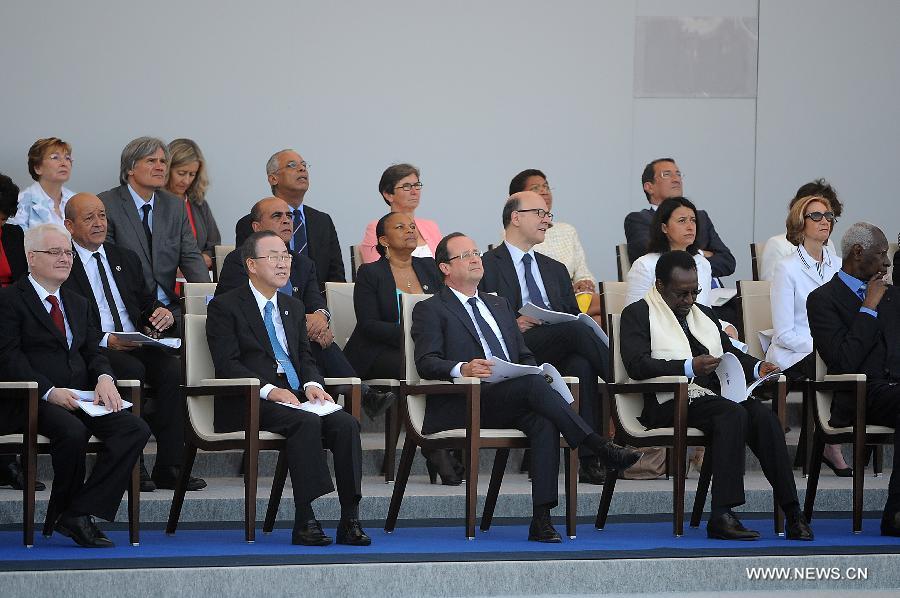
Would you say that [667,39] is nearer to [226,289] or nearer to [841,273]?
[841,273]

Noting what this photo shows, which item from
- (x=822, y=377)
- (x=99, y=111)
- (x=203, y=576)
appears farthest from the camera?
(x=99, y=111)

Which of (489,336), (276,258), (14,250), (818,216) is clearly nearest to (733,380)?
(489,336)

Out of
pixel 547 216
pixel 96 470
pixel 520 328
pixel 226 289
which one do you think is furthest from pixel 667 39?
pixel 96 470

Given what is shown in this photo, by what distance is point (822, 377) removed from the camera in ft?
18.6

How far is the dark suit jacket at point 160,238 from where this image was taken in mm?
6559

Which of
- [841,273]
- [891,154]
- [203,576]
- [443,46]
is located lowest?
[203,576]

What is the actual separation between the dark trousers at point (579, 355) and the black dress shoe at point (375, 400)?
69cm

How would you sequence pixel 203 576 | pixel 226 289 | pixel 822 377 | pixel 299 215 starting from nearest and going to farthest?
pixel 203 576
pixel 822 377
pixel 226 289
pixel 299 215

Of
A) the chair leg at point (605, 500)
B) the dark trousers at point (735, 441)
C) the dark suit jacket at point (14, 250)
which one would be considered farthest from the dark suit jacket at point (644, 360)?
the dark suit jacket at point (14, 250)

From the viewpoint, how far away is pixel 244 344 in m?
5.29

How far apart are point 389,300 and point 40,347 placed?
5.96ft

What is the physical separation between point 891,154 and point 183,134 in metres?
4.38

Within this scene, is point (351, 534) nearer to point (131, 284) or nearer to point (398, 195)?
point (131, 284)

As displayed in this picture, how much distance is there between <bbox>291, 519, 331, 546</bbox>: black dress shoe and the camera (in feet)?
16.1
